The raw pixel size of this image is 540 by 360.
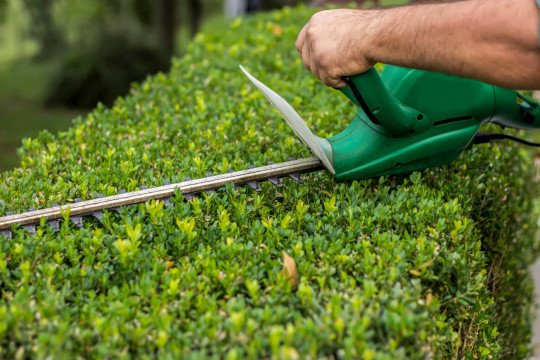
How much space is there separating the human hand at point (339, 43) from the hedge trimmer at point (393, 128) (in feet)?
0.23

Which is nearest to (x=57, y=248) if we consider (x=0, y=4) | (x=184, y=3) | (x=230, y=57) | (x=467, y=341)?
(x=467, y=341)

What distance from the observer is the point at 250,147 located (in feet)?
9.84

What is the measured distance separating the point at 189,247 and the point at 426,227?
0.75m

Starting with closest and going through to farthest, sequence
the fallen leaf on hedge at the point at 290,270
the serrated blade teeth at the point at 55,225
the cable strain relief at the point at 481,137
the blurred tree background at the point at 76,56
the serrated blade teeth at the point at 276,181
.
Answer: the fallen leaf on hedge at the point at 290,270
the serrated blade teeth at the point at 55,225
the serrated blade teeth at the point at 276,181
the cable strain relief at the point at 481,137
the blurred tree background at the point at 76,56

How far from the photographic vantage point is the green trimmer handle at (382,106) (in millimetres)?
2414

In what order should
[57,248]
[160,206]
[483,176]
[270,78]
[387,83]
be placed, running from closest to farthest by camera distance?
[57,248] < [160,206] < [387,83] < [483,176] < [270,78]

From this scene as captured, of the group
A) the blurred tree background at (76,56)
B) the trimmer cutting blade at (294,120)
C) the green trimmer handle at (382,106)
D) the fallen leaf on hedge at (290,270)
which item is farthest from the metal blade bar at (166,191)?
the blurred tree background at (76,56)

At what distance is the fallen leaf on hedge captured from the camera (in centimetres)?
185

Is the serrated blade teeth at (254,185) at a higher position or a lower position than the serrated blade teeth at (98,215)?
lower

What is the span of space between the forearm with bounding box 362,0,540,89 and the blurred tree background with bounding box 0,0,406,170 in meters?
5.25

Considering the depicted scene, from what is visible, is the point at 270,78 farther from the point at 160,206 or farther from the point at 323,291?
the point at 323,291

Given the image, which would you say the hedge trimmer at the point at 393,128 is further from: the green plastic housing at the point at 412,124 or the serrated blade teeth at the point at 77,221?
the serrated blade teeth at the point at 77,221

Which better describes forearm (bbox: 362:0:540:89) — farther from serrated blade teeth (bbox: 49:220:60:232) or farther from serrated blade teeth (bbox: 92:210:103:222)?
serrated blade teeth (bbox: 49:220:60:232)

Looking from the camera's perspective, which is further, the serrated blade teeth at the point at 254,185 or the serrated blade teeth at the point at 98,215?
the serrated blade teeth at the point at 254,185
